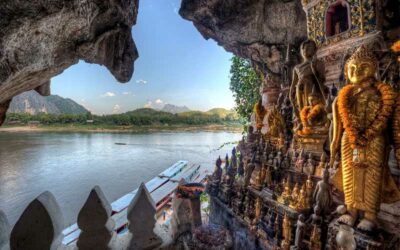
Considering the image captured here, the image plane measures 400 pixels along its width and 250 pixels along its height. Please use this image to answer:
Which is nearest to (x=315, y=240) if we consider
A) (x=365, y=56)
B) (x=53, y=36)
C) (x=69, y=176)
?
(x=365, y=56)

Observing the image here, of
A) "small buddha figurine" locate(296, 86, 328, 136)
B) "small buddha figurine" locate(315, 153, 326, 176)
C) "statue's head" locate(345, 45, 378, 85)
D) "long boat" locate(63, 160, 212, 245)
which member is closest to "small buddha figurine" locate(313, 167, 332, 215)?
"statue's head" locate(345, 45, 378, 85)

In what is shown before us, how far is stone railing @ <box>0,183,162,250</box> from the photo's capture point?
133 cm

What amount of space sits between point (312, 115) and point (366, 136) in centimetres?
289

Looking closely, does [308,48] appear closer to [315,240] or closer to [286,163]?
[286,163]

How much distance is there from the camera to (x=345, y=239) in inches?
60.8

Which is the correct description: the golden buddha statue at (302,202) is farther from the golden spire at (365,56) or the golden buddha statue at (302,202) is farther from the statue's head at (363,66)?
the golden spire at (365,56)

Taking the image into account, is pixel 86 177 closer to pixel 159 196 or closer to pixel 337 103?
pixel 159 196

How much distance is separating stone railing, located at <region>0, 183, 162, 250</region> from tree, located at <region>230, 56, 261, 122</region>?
41.7 feet

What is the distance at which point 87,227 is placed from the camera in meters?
1.49

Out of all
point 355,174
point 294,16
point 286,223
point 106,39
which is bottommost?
point 286,223

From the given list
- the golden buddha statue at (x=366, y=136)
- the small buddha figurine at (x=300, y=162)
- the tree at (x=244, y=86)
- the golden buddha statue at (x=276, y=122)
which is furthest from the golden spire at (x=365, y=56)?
the tree at (x=244, y=86)

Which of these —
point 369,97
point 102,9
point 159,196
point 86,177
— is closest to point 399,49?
point 369,97

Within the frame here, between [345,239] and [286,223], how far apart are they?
4.18 ft

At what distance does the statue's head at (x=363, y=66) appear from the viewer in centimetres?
248
